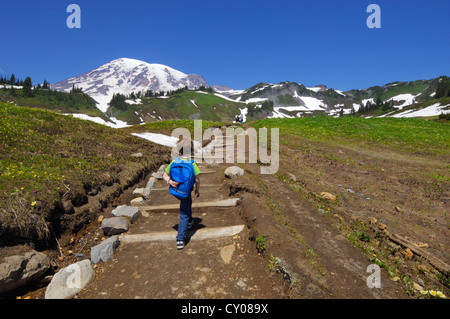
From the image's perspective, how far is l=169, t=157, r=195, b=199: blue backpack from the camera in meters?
6.73

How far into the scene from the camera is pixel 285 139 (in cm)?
2483

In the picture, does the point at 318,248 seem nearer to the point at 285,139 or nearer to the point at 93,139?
the point at 93,139

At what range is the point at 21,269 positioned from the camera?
504cm

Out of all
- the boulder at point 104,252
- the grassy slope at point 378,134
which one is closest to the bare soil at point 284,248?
the boulder at point 104,252

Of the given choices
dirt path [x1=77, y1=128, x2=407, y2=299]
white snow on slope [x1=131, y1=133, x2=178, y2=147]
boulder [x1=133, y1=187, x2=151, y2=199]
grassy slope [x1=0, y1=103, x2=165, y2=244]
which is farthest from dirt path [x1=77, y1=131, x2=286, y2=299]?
white snow on slope [x1=131, y1=133, x2=178, y2=147]

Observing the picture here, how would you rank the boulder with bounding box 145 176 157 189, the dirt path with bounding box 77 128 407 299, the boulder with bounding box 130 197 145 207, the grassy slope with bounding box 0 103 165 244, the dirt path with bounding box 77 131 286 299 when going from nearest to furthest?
the dirt path with bounding box 77 128 407 299, the dirt path with bounding box 77 131 286 299, the grassy slope with bounding box 0 103 165 244, the boulder with bounding box 130 197 145 207, the boulder with bounding box 145 176 157 189

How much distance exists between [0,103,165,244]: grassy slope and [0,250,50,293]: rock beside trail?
0.85 metres

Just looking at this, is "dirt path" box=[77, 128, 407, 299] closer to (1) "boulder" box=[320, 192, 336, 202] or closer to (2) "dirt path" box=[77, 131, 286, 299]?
(2) "dirt path" box=[77, 131, 286, 299]

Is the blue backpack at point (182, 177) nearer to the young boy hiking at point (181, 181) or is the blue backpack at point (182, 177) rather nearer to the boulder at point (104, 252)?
the young boy hiking at point (181, 181)

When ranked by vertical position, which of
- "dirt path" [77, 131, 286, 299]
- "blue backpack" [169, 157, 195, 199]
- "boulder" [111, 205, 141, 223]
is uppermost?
"blue backpack" [169, 157, 195, 199]

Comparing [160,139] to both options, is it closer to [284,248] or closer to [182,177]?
[182,177]

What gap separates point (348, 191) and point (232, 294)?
372 inches

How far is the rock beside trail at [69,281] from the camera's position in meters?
5.09
